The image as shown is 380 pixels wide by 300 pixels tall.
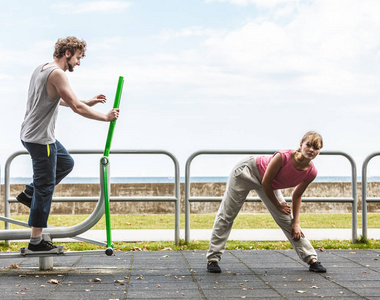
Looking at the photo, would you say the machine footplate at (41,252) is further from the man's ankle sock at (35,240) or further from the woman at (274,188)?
the woman at (274,188)

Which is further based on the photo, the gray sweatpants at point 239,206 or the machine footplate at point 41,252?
the gray sweatpants at point 239,206

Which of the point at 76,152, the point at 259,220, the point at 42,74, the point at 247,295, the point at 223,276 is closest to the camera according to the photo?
the point at 247,295

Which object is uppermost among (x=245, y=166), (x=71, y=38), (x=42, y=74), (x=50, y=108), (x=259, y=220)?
(x=71, y=38)

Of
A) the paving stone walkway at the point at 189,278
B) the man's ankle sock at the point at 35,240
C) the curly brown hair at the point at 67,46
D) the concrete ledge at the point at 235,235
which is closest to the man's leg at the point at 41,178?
the man's ankle sock at the point at 35,240

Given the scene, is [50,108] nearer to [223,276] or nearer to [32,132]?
[32,132]

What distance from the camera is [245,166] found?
180 inches

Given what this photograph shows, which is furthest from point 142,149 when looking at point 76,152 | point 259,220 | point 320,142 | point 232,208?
point 259,220

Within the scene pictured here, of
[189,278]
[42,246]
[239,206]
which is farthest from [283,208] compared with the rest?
[42,246]

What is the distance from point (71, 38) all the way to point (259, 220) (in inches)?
312

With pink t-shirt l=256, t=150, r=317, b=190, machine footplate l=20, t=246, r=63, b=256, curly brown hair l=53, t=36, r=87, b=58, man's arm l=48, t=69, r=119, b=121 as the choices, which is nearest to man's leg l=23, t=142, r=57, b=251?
machine footplate l=20, t=246, r=63, b=256

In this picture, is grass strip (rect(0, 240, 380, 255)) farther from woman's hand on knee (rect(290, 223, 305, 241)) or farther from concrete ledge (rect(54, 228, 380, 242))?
woman's hand on knee (rect(290, 223, 305, 241))

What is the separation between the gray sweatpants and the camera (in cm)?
456

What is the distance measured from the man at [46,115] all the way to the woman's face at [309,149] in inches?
56.6

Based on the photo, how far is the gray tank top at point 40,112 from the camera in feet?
13.5
